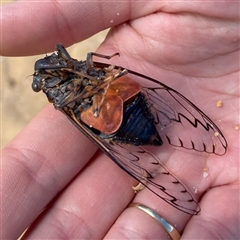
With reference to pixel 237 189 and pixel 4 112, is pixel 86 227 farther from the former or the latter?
pixel 4 112

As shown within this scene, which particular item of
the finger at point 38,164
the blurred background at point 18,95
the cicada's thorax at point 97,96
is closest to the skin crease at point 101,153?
the finger at point 38,164

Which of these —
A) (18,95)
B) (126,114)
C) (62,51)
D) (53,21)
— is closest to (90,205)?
(126,114)

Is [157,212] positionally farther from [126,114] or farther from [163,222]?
[126,114]

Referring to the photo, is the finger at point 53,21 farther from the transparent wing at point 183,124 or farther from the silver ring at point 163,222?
the silver ring at point 163,222

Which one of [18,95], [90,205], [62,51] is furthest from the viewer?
[18,95]

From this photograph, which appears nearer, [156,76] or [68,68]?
[68,68]

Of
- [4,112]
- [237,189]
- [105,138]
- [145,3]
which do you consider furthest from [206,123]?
[4,112]

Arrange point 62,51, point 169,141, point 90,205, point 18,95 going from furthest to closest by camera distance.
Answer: point 18,95
point 169,141
point 90,205
point 62,51

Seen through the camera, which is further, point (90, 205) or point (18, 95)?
point (18, 95)
